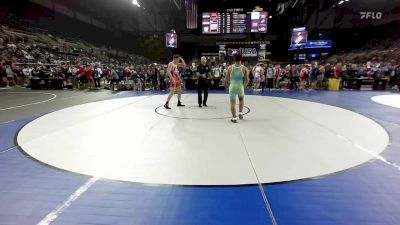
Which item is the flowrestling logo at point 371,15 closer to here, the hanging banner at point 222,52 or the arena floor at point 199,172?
the hanging banner at point 222,52

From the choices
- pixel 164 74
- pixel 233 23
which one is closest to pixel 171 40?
pixel 233 23

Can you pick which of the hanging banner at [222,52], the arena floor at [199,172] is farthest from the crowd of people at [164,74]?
the arena floor at [199,172]

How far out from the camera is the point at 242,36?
74.7 feet

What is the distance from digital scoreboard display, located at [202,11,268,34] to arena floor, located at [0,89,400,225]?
53.1 feet

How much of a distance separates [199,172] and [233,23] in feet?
64.7

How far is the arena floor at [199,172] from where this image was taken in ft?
9.04

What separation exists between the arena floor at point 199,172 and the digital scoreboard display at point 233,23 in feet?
53.1

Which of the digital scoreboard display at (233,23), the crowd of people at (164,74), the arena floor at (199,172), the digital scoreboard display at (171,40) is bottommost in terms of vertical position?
the arena floor at (199,172)

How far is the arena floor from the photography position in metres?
2.76

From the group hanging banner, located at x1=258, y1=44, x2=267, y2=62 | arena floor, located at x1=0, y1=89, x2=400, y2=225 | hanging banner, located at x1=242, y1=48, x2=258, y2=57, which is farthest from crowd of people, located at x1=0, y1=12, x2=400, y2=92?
arena floor, located at x1=0, y1=89, x2=400, y2=225

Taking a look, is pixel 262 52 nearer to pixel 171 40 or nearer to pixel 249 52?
pixel 249 52

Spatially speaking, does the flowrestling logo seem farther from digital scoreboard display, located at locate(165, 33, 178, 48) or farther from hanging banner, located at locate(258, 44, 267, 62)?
digital scoreboard display, located at locate(165, 33, 178, 48)

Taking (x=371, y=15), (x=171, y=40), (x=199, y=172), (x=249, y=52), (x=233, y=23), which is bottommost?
(x=199, y=172)

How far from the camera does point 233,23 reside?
71.0 ft
